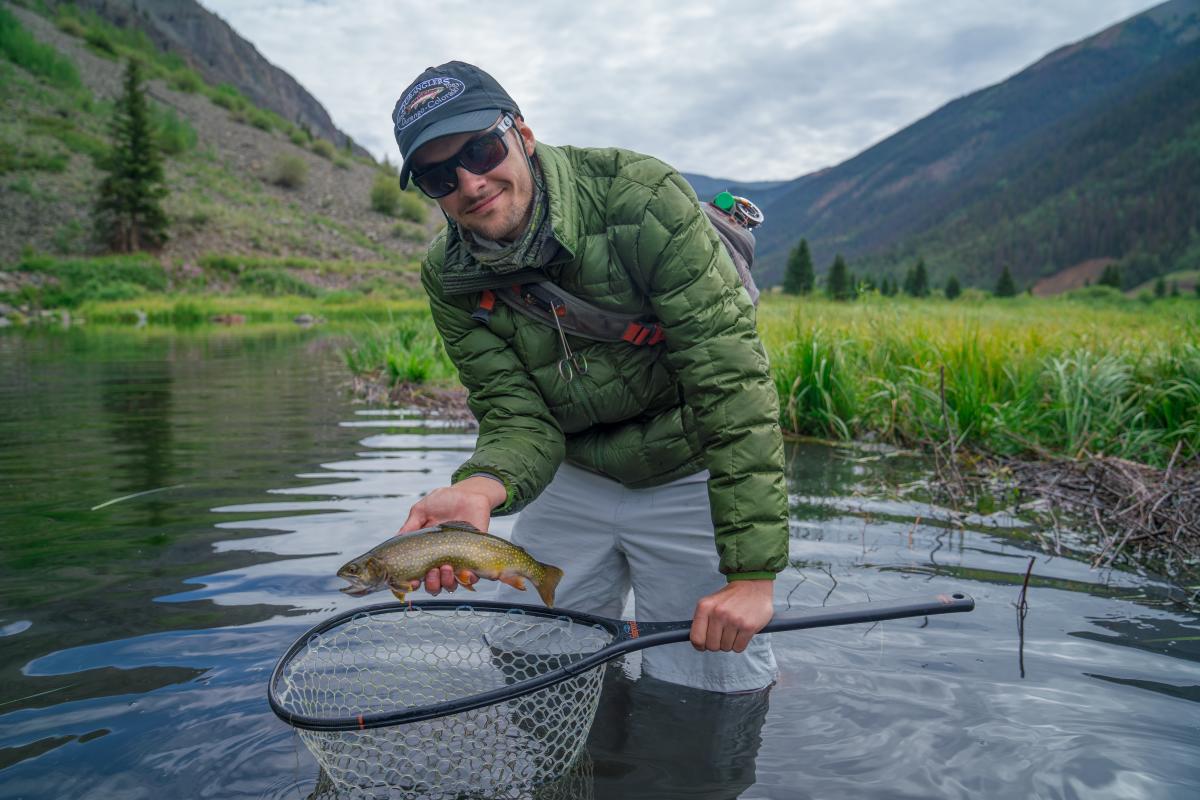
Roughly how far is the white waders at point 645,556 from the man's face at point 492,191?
3.41 ft

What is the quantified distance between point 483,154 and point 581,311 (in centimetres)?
59

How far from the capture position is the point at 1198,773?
2.40 m

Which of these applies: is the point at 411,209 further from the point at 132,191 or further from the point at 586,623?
the point at 586,623

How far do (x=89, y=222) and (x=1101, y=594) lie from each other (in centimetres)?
4006

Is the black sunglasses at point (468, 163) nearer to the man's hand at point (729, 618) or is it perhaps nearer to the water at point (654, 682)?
the man's hand at point (729, 618)

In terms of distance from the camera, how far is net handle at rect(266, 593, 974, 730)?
196cm

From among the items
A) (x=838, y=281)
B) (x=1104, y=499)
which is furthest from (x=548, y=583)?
(x=838, y=281)

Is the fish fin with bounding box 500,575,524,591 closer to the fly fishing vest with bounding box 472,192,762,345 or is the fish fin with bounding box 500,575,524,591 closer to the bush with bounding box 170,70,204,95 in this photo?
the fly fishing vest with bounding box 472,192,762,345

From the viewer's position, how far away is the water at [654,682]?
248 cm

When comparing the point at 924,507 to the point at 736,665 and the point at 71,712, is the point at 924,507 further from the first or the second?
the point at 71,712

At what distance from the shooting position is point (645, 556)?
301 cm

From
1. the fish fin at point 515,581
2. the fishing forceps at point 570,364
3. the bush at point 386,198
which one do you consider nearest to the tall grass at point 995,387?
the fishing forceps at point 570,364

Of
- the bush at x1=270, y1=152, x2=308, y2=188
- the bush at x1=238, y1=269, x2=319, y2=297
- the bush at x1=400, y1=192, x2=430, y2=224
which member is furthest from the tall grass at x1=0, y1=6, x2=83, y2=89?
the bush at x1=238, y1=269, x2=319, y2=297

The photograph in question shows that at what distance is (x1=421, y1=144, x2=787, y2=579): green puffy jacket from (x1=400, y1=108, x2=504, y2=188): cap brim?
0.26 metres
